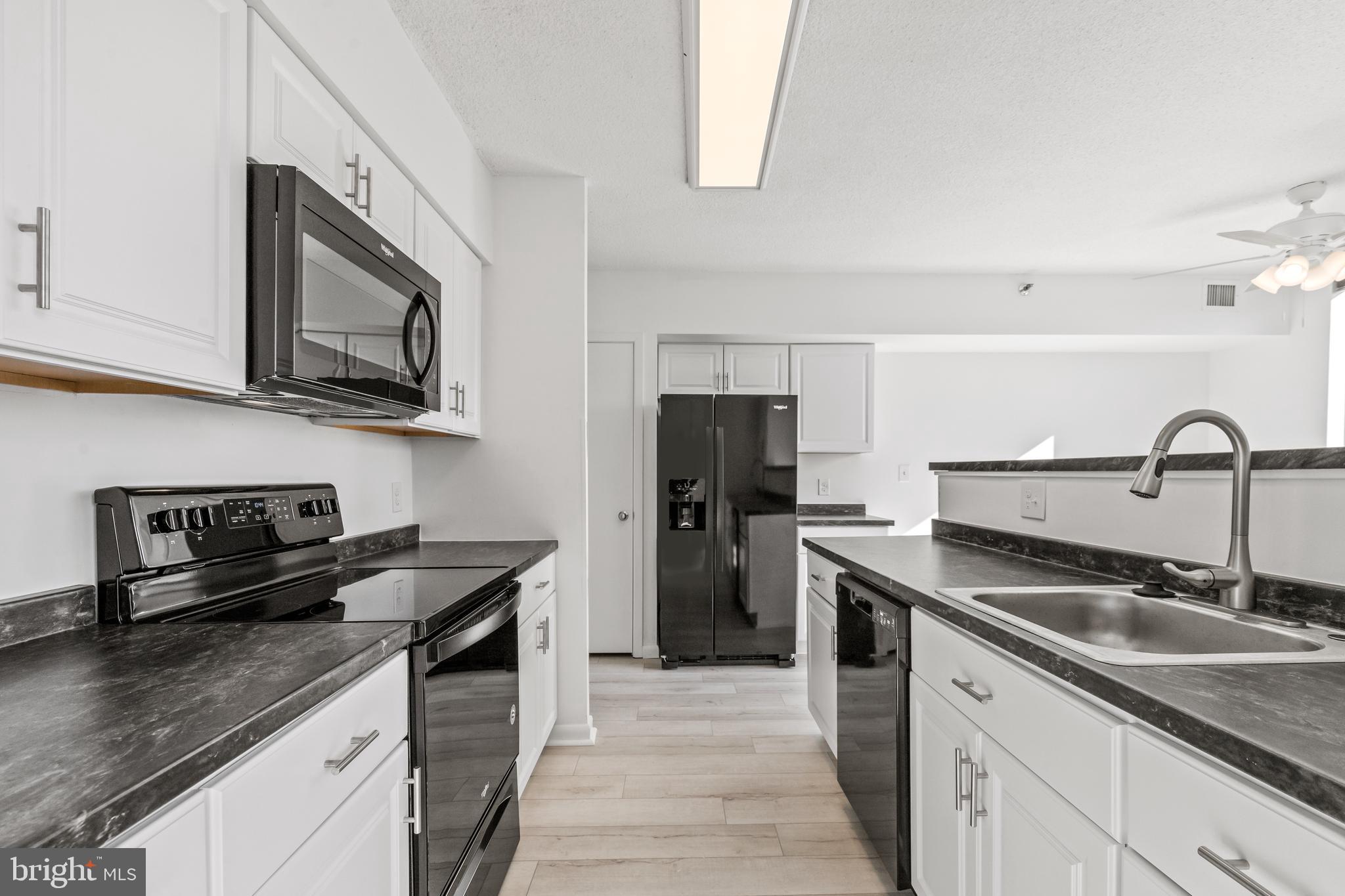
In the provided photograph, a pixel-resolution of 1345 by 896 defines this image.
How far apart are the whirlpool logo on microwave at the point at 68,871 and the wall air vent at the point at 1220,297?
5405 mm

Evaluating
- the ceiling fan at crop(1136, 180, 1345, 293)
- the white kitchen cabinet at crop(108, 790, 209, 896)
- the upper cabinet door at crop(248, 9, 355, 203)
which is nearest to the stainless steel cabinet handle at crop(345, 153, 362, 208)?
the upper cabinet door at crop(248, 9, 355, 203)

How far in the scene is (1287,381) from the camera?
4.22 meters

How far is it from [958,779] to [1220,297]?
4.34 metres

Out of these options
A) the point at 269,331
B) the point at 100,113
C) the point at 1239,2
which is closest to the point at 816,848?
the point at 269,331

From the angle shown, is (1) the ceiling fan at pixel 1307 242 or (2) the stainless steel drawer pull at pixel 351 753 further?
(1) the ceiling fan at pixel 1307 242

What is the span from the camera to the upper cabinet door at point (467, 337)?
2357mm

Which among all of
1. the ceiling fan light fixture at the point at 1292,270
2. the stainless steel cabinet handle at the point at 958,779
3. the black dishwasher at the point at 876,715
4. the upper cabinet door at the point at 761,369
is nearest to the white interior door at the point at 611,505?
the upper cabinet door at the point at 761,369

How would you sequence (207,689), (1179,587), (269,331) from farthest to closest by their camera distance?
(1179,587), (269,331), (207,689)

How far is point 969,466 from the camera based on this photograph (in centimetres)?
248

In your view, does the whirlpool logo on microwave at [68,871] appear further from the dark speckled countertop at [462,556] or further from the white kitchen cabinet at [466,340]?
the white kitchen cabinet at [466,340]

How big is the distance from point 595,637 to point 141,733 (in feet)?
11.2

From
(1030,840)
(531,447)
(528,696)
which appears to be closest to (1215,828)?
(1030,840)

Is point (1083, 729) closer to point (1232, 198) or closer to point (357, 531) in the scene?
point (357, 531)

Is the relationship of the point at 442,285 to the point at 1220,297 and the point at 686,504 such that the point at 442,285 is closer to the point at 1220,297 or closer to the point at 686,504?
the point at 686,504
